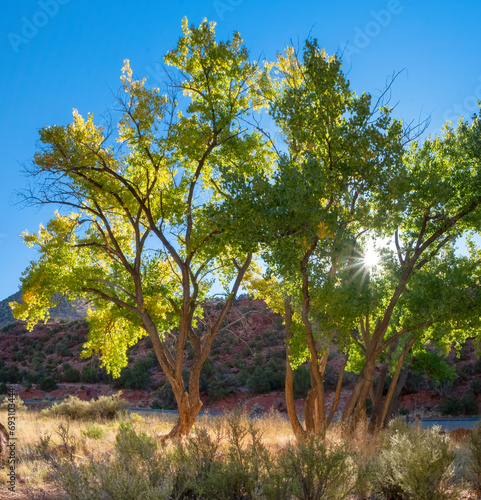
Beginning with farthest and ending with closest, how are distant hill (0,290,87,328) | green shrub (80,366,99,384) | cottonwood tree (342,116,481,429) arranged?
distant hill (0,290,87,328)
green shrub (80,366,99,384)
cottonwood tree (342,116,481,429)

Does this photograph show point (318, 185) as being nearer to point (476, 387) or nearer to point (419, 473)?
point (419, 473)

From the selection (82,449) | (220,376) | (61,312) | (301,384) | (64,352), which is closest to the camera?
(82,449)

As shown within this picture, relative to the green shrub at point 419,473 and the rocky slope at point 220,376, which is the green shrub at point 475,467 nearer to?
the green shrub at point 419,473

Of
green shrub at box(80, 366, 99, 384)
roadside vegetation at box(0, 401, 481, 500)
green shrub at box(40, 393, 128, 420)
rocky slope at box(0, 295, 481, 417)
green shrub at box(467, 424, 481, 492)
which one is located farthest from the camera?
green shrub at box(80, 366, 99, 384)

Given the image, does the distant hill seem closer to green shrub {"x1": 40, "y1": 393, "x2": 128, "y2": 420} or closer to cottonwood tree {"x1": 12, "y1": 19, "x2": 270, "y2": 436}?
green shrub {"x1": 40, "y1": 393, "x2": 128, "y2": 420}

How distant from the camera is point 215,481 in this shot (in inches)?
202

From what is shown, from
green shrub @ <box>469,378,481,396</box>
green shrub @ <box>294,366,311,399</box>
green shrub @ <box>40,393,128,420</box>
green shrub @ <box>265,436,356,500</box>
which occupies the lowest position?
green shrub @ <box>469,378,481,396</box>

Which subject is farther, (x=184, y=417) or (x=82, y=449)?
(x=184, y=417)

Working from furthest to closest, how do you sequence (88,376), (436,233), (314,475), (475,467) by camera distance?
(88,376)
(436,233)
(475,467)
(314,475)

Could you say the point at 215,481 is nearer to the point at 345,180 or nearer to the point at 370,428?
the point at 345,180

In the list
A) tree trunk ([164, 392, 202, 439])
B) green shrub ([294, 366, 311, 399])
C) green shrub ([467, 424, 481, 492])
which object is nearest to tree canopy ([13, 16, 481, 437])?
tree trunk ([164, 392, 202, 439])

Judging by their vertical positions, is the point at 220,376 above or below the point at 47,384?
below

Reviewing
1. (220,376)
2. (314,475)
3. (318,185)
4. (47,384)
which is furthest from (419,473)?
(47,384)

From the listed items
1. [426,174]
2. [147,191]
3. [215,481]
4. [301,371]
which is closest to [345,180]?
[426,174]
